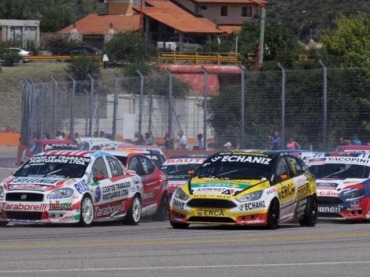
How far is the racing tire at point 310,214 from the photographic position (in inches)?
844

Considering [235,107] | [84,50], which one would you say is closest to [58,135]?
[235,107]

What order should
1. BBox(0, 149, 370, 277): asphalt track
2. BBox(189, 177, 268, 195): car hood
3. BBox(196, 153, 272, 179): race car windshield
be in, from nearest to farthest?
BBox(0, 149, 370, 277): asphalt track < BBox(189, 177, 268, 195): car hood < BBox(196, 153, 272, 179): race car windshield

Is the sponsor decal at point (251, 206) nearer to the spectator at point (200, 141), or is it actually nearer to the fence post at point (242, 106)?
the fence post at point (242, 106)

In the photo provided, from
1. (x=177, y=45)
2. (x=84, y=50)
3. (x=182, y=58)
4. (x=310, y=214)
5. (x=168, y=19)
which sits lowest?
(x=310, y=214)

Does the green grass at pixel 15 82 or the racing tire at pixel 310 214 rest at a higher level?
the green grass at pixel 15 82

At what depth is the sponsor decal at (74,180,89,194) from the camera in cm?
2058

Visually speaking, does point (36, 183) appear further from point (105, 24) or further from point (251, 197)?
point (105, 24)

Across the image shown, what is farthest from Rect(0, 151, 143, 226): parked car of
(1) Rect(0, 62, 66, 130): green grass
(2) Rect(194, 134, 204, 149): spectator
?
(1) Rect(0, 62, 66, 130): green grass

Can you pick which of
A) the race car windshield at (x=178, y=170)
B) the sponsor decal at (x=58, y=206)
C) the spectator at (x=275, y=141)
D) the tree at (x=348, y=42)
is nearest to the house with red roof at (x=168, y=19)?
the tree at (x=348, y=42)

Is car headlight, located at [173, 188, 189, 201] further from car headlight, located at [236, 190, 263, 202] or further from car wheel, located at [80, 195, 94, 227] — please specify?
car wheel, located at [80, 195, 94, 227]

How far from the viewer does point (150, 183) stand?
23.6 meters

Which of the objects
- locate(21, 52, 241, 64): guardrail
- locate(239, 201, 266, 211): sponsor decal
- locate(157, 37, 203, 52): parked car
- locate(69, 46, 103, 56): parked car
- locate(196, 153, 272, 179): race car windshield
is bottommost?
locate(239, 201, 266, 211): sponsor decal

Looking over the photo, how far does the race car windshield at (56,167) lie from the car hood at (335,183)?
496 cm

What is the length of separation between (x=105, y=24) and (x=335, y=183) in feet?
300
